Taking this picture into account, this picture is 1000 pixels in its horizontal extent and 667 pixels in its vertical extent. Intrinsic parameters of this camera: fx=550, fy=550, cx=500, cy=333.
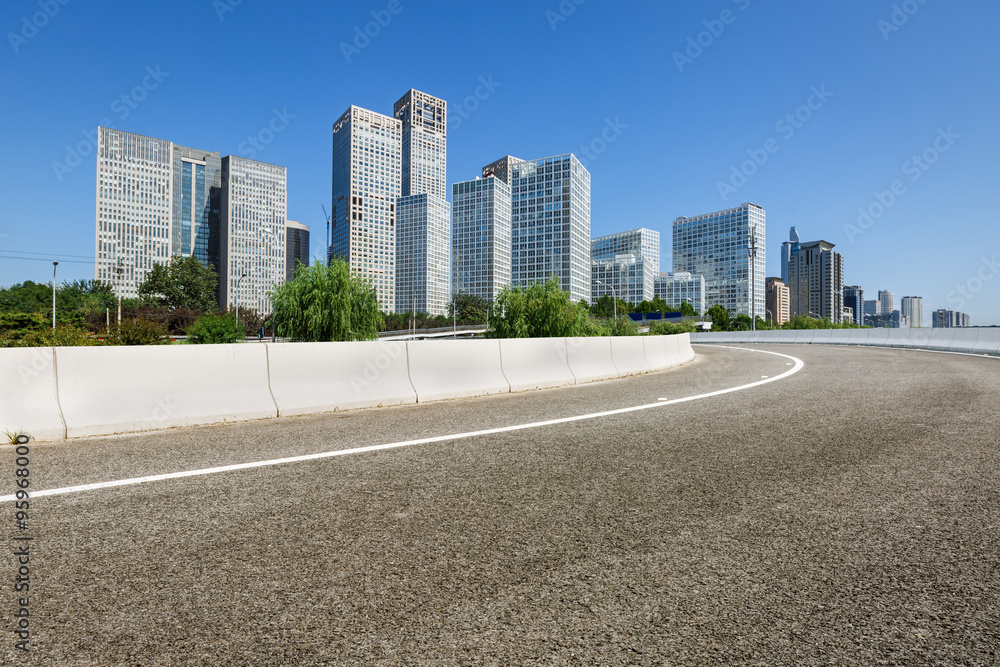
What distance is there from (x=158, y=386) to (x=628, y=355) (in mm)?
11172

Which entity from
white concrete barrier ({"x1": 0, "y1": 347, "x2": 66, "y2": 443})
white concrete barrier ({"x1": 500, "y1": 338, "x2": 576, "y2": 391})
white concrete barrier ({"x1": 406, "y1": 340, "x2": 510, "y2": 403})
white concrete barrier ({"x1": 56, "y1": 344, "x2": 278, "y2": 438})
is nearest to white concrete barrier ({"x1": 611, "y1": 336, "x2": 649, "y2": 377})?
white concrete barrier ({"x1": 500, "y1": 338, "x2": 576, "y2": 391})

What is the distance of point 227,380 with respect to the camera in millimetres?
7625

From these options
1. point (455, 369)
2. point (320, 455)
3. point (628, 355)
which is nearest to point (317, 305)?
point (628, 355)

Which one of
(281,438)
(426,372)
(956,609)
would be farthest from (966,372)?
(281,438)

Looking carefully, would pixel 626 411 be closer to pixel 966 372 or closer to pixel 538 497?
pixel 538 497

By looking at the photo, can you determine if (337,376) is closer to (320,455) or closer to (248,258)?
(320,455)

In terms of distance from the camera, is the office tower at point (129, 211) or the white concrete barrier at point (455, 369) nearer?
the white concrete barrier at point (455, 369)

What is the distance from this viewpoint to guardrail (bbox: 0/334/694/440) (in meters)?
6.35

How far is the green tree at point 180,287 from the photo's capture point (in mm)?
112562

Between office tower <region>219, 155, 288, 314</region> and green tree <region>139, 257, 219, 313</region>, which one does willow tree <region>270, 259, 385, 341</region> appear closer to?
green tree <region>139, 257, 219, 313</region>

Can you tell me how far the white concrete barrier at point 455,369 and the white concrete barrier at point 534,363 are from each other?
24 centimetres

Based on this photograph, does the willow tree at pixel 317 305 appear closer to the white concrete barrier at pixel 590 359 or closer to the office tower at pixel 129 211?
the white concrete barrier at pixel 590 359

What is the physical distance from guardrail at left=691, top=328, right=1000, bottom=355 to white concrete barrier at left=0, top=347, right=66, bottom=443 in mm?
28984

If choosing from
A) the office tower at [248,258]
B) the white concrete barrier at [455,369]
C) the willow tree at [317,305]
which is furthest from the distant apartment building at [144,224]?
the white concrete barrier at [455,369]
